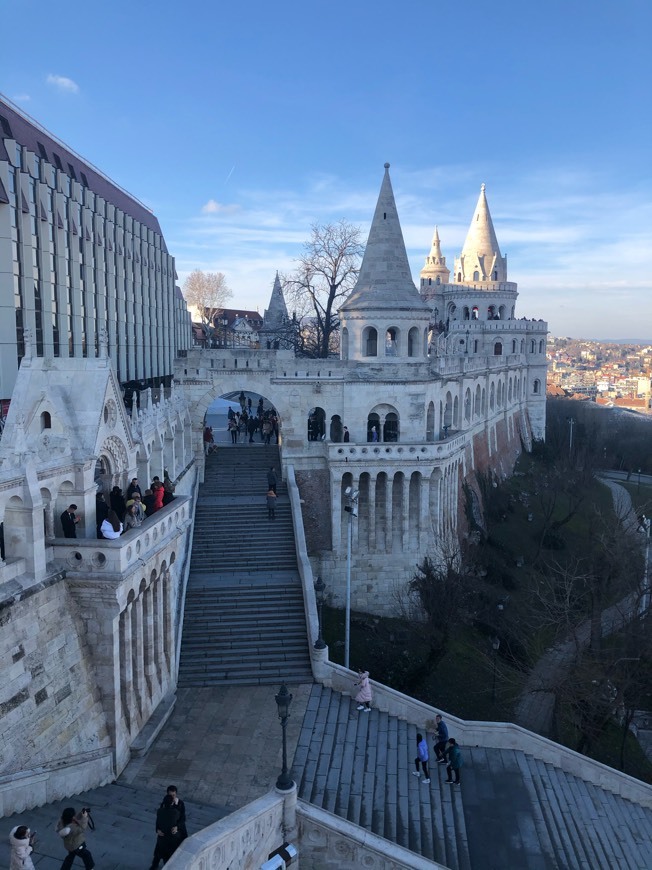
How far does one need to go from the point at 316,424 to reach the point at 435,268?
131 feet

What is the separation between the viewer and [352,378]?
83.2 ft

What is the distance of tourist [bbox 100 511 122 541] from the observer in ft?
39.8

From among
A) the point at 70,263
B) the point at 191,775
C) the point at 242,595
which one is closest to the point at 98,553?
the point at 191,775

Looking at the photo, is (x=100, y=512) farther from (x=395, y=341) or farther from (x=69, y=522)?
(x=395, y=341)

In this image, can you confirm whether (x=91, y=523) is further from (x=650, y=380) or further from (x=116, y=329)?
(x=650, y=380)

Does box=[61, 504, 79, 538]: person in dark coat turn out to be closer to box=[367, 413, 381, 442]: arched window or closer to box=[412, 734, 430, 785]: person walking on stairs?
box=[412, 734, 430, 785]: person walking on stairs

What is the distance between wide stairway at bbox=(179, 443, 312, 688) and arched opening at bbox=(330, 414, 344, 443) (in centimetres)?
292

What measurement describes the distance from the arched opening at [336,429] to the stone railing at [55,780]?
15.7 m

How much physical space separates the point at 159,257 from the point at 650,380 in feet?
464

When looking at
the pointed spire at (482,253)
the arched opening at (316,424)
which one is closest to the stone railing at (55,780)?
the arched opening at (316,424)

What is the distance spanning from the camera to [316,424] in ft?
90.5

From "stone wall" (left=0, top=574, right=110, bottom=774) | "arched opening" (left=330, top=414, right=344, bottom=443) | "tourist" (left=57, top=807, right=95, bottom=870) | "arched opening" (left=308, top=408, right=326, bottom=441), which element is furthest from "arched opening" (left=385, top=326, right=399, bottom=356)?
"tourist" (left=57, top=807, right=95, bottom=870)

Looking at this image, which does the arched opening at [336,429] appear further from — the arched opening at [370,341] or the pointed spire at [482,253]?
the pointed spire at [482,253]

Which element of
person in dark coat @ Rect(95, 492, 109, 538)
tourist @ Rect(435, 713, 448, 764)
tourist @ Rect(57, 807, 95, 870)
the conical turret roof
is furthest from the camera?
the conical turret roof
